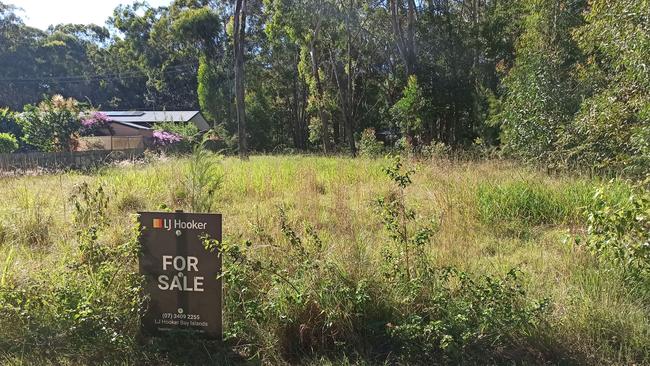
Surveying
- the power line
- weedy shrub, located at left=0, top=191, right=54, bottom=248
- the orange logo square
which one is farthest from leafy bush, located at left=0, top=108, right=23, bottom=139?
the power line

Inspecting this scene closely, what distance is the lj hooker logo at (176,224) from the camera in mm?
3191

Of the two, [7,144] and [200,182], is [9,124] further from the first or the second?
[200,182]

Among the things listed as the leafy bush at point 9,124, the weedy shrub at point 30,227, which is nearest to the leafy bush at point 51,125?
the leafy bush at point 9,124

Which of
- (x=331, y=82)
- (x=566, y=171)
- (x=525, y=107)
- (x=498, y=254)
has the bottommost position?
(x=498, y=254)

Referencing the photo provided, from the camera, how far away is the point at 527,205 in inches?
238

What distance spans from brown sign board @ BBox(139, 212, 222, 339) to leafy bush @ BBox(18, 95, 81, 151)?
1503 centimetres

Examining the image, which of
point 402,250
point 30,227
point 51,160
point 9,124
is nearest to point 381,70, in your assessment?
point 9,124

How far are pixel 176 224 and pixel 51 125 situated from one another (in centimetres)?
1522

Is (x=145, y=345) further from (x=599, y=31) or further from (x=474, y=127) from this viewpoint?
(x=474, y=127)

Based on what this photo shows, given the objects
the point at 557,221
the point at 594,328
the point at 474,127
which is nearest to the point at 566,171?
the point at 557,221

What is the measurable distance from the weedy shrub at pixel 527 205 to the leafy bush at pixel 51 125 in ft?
48.8

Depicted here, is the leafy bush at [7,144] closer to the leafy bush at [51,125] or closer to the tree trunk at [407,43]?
the leafy bush at [51,125]

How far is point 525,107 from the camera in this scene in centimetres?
1101

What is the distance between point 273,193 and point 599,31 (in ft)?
16.8
